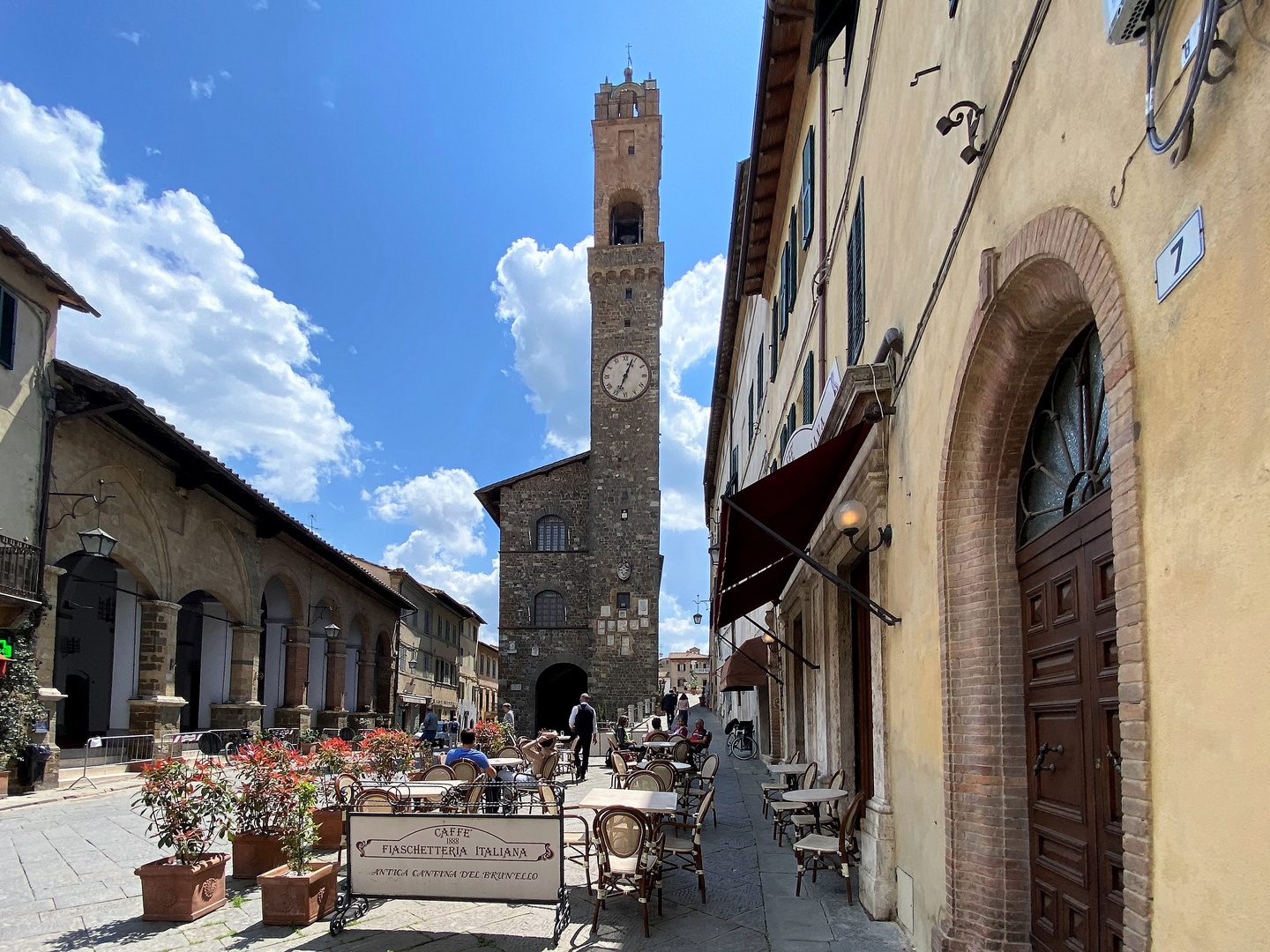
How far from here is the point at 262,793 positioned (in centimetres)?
689

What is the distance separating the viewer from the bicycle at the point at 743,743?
22.9 metres

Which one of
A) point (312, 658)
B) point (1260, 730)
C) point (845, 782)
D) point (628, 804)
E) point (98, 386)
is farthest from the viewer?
point (312, 658)

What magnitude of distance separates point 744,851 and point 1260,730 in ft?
25.7

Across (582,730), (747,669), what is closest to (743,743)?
(747,669)

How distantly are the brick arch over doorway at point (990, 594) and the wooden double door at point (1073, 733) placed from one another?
99 mm

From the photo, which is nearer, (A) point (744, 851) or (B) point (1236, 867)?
(B) point (1236, 867)

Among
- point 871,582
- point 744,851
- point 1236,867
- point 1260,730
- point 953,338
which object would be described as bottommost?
point 744,851

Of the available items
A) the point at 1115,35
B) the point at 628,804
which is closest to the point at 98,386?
the point at 628,804

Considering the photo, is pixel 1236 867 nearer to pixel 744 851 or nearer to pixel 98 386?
pixel 744 851

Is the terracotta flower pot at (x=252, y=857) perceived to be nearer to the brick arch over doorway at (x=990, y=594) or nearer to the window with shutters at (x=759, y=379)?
the brick arch over doorway at (x=990, y=594)

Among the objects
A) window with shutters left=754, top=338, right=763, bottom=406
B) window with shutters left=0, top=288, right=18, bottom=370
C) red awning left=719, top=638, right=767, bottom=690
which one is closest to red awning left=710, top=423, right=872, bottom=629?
red awning left=719, top=638, right=767, bottom=690

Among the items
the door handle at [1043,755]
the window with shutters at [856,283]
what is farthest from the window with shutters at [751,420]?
the door handle at [1043,755]

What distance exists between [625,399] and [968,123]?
116 ft

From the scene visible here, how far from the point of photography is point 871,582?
281 inches
